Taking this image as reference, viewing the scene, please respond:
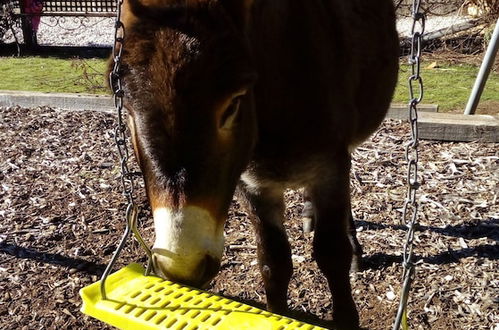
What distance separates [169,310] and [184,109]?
69cm

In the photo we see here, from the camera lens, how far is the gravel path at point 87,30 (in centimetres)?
1148

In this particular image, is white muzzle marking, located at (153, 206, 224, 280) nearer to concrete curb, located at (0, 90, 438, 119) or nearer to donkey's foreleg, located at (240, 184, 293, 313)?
donkey's foreleg, located at (240, 184, 293, 313)

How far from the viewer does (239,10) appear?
6.40 feet

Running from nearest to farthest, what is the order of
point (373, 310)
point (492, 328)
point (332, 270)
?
point (332, 270) < point (492, 328) < point (373, 310)

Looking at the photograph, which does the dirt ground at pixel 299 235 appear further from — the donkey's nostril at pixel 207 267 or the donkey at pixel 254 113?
the donkey's nostril at pixel 207 267

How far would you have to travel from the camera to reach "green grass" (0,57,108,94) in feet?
25.5

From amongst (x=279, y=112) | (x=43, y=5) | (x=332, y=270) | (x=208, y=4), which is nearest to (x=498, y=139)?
(x=332, y=270)

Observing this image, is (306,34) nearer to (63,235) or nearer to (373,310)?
(373,310)

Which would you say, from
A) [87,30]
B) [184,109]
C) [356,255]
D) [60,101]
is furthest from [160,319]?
[87,30]

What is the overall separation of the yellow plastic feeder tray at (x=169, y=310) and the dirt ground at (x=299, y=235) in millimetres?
1232

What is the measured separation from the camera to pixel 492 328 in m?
3.04

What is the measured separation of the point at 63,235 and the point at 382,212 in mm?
2326

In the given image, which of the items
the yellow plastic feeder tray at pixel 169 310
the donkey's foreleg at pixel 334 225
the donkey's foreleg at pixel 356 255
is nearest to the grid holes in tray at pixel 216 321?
the yellow plastic feeder tray at pixel 169 310

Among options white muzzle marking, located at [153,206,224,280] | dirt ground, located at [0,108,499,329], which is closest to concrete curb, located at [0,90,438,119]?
dirt ground, located at [0,108,499,329]
